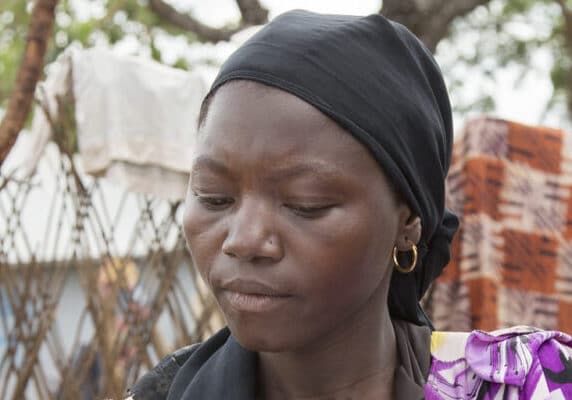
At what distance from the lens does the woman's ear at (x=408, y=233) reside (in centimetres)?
157

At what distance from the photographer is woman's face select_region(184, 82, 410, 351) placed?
1387 mm

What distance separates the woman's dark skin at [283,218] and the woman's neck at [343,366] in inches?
3.8

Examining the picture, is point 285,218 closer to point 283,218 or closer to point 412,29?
point 283,218

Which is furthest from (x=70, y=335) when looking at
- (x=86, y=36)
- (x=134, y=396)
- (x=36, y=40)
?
(x=134, y=396)

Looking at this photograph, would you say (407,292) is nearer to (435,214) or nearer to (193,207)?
(435,214)

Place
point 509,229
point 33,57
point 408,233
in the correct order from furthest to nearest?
point 509,229, point 33,57, point 408,233

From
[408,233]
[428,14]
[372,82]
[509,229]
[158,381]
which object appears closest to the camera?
[372,82]

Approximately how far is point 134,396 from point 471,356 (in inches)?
25.7

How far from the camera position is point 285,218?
1.40 meters

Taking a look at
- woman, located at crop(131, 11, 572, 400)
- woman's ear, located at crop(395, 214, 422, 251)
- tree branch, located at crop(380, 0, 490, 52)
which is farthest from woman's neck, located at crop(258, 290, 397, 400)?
tree branch, located at crop(380, 0, 490, 52)

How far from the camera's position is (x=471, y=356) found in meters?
1.58

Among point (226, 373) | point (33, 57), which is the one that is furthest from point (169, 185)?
point (226, 373)

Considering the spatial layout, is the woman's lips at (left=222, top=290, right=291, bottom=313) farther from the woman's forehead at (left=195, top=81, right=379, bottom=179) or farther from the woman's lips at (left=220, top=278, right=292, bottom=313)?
the woman's forehead at (left=195, top=81, right=379, bottom=179)

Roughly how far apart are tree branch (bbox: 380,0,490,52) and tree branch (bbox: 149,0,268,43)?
72 cm
